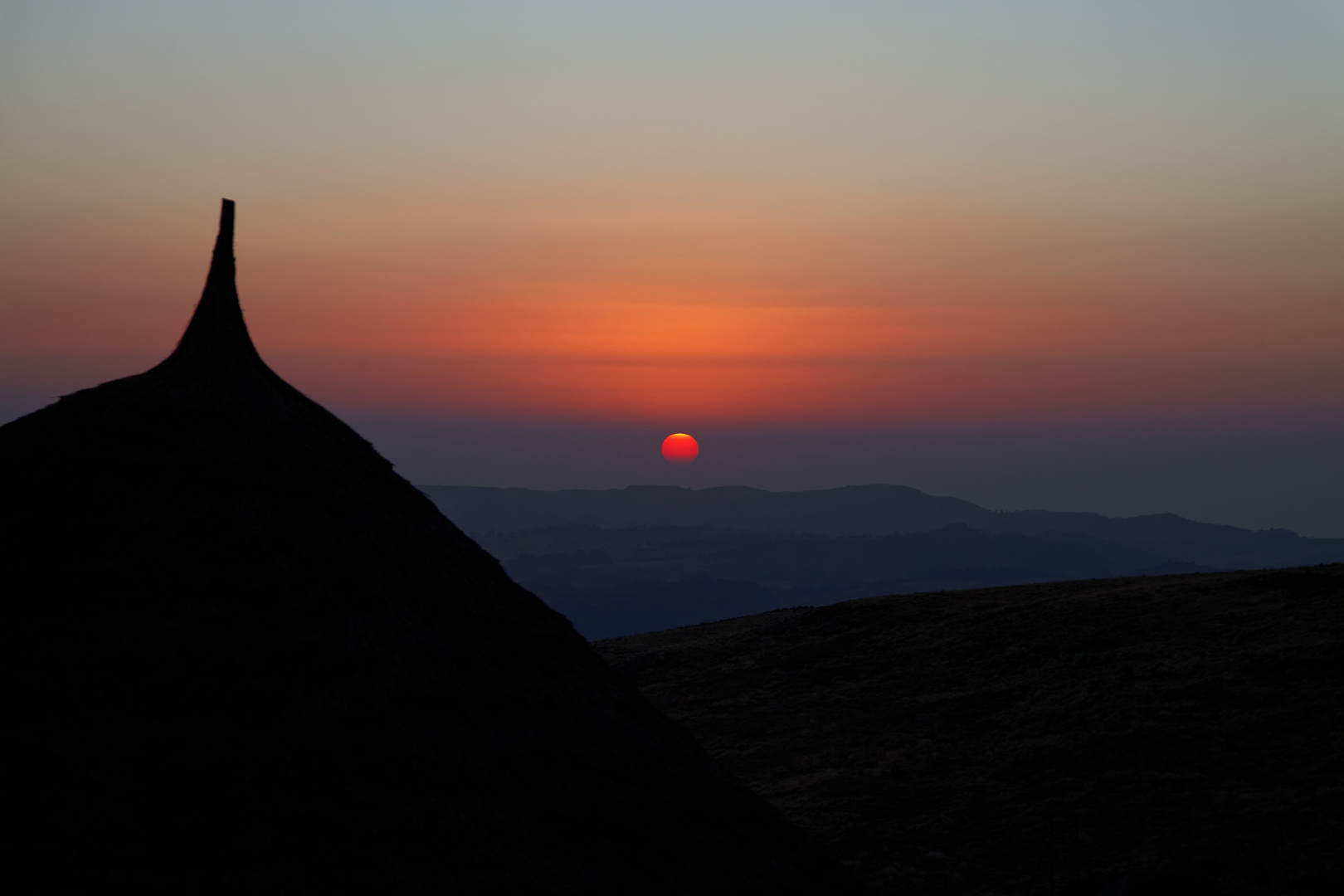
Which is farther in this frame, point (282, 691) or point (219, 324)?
point (219, 324)

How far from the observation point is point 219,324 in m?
12.6

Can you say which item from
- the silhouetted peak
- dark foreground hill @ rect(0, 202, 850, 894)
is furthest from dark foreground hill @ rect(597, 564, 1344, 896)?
the silhouetted peak

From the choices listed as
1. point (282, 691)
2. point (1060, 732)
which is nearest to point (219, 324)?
point (282, 691)

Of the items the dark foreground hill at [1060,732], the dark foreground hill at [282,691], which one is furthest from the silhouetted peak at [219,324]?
the dark foreground hill at [1060,732]

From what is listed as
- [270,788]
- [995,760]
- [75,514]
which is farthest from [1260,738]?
[75,514]

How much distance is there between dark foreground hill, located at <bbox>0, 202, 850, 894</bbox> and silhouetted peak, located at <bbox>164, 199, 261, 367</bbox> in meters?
0.04

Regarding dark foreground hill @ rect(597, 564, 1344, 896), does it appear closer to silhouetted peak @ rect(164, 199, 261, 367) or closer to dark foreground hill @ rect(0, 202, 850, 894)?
dark foreground hill @ rect(0, 202, 850, 894)

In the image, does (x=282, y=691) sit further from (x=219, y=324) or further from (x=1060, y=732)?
(x=1060, y=732)

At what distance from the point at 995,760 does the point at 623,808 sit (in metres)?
16.1

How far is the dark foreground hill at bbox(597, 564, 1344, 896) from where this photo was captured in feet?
59.1

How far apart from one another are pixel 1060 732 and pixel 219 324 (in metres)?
22.2

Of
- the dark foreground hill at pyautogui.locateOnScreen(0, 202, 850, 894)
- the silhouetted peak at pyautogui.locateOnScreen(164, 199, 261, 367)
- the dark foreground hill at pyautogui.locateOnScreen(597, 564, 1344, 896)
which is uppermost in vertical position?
the silhouetted peak at pyautogui.locateOnScreen(164, 199, 261, 367)

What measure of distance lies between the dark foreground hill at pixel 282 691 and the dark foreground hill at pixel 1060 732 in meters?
7.67

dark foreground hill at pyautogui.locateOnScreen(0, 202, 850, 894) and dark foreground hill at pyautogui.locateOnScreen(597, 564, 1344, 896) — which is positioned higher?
dark foreground hill at pyautogui.locateOnScreen(0, 202, 850, 894)
